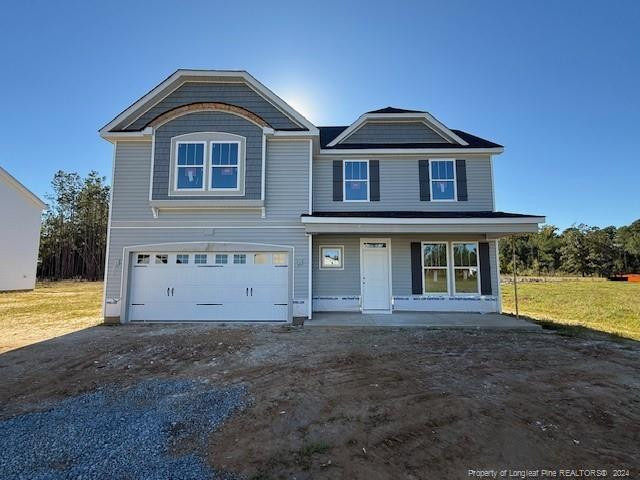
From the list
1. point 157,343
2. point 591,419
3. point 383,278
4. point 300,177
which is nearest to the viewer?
point 591,419

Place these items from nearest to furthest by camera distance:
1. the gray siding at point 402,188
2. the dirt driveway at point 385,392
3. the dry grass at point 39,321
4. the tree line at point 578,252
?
the dirt driveway at point 385,392, the dry grass at point 39,321, the gray siding at point 402,188, the tree line at point 578,252

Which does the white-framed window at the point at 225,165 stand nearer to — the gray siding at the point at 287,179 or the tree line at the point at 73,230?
the gray siding at the point at 287,179

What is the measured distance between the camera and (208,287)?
9.93m

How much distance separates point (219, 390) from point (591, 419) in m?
4.66

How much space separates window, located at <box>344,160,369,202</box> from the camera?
38.1 ft

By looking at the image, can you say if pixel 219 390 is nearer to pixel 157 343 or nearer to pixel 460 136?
pixel 157 343

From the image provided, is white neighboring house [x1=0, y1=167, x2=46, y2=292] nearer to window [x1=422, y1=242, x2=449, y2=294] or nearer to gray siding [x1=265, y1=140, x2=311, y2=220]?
gray siding [x1=265, y1=140, x2=311, y2=220]

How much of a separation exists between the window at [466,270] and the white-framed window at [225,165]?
7791mm

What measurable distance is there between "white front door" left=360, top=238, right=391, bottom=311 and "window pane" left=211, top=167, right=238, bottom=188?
186 inches

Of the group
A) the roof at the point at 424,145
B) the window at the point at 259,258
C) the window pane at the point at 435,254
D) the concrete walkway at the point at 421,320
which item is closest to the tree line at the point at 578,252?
the roof at the point at 424,145

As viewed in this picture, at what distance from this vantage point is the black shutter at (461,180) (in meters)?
11.5

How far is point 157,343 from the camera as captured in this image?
7312 mm

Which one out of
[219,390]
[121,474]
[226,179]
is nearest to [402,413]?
[219,390]

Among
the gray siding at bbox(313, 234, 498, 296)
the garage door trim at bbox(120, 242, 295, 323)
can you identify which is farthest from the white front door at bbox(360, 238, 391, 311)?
the garage door trim at bbox(120, 242, 295, 323)
